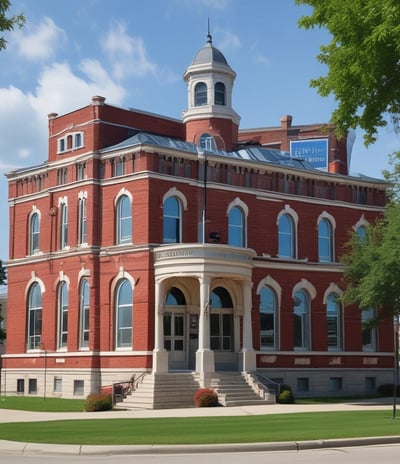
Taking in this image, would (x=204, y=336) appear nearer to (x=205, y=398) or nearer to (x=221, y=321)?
(x=205, y=398)

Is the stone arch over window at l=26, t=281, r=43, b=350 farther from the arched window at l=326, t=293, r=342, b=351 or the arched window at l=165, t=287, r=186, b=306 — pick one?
the arched window at l=326, t=293, r=342, b=351

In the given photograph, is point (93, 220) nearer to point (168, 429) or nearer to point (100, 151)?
point (100, 151)

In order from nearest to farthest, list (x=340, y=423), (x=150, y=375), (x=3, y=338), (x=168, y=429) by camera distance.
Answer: (x=168, y=429) < (x=340, y=423) < (x=150, y=375) < (x=3, y=338)

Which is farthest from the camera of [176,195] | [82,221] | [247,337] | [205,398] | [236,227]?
[236,227]

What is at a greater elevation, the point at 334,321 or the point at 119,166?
the point at 119,166

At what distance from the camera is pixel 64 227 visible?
43750 millimetres

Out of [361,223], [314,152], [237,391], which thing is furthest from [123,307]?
[314,152]

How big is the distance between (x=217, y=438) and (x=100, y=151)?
79.3 ft

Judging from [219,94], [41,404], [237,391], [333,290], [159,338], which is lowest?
[41,404]

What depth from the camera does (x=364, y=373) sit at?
46.2 metres

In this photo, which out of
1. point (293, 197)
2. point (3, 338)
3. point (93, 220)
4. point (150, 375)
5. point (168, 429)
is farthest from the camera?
point (3, 338)

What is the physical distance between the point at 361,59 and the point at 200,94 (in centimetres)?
3100

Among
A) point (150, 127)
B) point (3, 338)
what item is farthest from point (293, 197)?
point (3, 338)

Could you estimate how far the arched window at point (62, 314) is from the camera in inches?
1679
